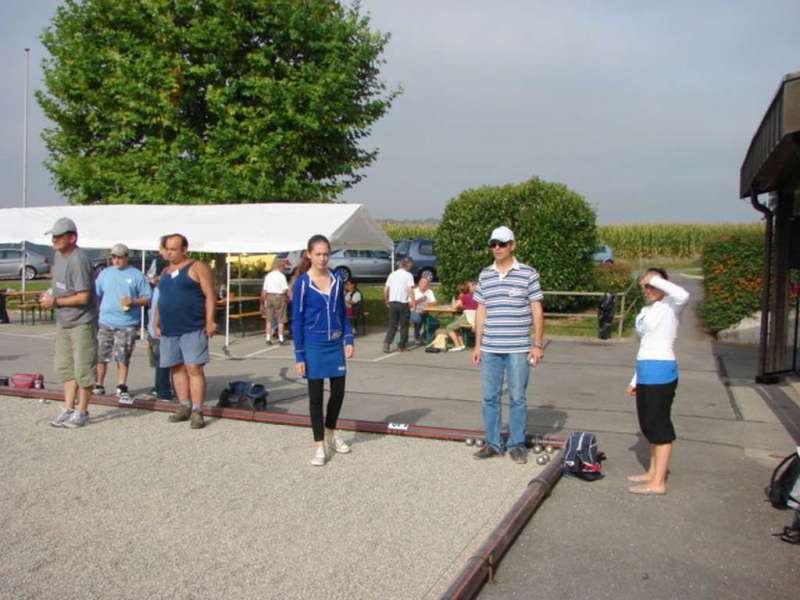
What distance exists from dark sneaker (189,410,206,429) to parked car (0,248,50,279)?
1261 inches

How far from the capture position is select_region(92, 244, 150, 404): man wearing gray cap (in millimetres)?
9188

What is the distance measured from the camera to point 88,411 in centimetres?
854

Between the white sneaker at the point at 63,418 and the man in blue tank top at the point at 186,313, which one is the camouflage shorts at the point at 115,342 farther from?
the man in blue tank top at the point at 186,313

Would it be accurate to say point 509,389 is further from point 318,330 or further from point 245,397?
point 245,397

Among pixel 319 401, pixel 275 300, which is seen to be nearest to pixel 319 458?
pixel 319 401

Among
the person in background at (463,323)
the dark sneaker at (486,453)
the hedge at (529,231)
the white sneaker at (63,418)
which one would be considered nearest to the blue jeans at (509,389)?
the dark sneaker at (486,453)

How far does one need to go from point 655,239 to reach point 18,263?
3933 cm

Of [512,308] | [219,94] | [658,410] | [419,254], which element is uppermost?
[219,94]

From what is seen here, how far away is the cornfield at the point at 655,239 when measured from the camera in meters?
54.5

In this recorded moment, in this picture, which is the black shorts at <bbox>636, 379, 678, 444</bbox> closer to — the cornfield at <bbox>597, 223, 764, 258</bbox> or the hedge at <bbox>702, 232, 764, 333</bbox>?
the hedge at <bbox>702, 232, 764, 333</bbox>

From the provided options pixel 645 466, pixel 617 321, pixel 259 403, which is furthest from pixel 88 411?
pixel 617 321

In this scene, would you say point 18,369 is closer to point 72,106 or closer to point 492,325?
point 492,325

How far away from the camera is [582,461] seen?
629cm

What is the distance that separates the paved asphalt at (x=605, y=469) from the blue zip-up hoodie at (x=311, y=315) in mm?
1052
